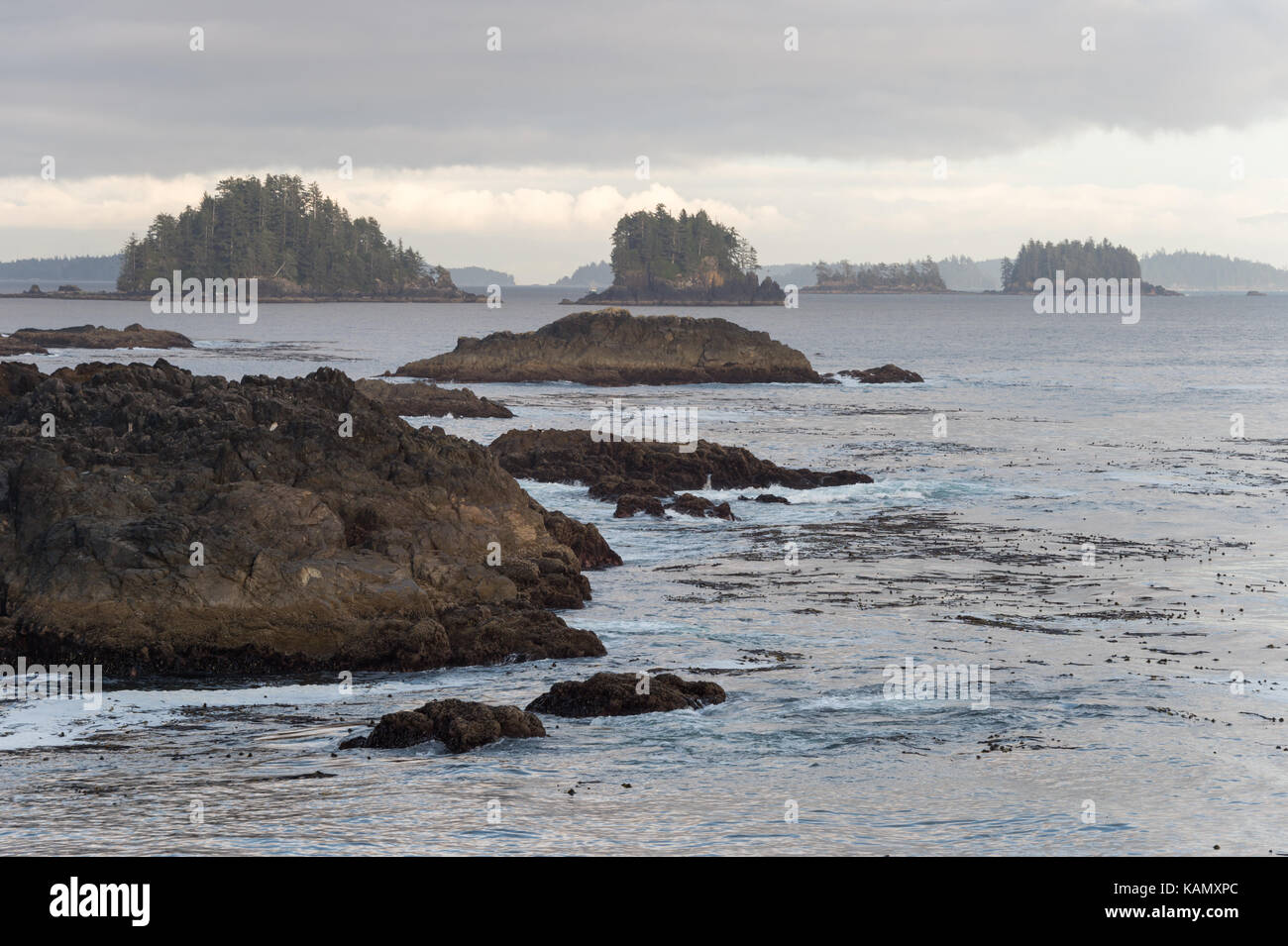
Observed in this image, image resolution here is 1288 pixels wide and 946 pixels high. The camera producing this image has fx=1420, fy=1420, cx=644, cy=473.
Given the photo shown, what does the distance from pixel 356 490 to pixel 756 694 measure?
9.23m

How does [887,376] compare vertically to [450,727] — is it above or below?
above

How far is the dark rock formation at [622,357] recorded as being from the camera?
86500mm

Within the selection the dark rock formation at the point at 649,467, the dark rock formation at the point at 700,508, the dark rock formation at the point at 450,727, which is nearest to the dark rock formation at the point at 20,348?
the dark rock formation at the point at 649,467

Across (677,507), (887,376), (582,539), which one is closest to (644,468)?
(677,507)

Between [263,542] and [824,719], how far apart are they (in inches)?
370

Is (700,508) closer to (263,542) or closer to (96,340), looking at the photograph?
(263,542)

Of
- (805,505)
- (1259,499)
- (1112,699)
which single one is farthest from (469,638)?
(1259,499)

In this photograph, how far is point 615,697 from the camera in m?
18.4

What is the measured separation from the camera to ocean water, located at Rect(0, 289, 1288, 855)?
47.1 feet

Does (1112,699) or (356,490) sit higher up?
(356,490)

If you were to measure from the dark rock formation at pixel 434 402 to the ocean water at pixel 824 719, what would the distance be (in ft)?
71.3

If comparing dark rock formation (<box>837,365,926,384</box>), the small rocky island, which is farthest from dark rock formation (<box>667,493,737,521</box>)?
dark rock formation (<box>837,365,926,384</box>)
